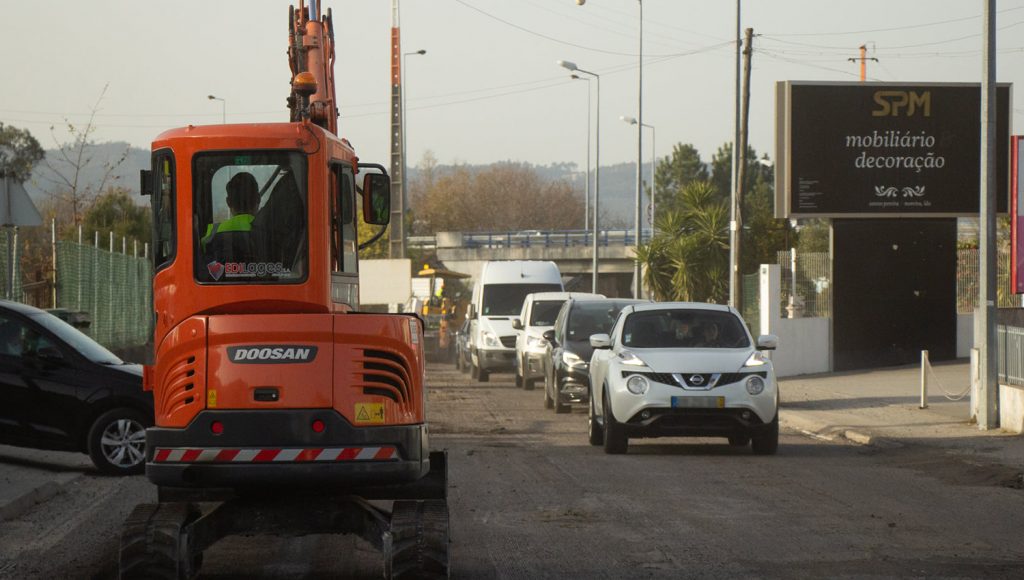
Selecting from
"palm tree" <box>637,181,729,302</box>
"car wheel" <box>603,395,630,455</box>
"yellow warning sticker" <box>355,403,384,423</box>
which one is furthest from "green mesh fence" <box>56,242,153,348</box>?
"palm tree" <box>637,181,729,302</box>

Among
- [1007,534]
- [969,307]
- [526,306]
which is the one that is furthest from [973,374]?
[969,307]

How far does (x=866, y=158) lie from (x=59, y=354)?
69.7 ft

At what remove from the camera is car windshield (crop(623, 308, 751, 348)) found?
17.1 meters

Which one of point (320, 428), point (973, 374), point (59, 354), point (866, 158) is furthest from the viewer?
point (866, 158)

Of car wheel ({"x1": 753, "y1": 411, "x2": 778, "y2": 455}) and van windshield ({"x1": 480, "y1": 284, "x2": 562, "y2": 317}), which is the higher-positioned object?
van windshield ({"x1": 480, "y1": 284, "x2": 562, "y2": 317})

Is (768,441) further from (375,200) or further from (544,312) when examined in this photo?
(544,312)

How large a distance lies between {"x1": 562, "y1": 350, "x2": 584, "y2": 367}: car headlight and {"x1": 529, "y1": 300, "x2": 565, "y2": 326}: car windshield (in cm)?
671

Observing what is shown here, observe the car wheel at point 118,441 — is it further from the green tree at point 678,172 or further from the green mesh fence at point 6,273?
the green tree at point 678,172

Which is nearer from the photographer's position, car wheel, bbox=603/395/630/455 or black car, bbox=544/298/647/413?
car wheel, bbox=603/395/630/455

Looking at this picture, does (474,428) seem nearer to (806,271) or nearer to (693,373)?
(693,373)

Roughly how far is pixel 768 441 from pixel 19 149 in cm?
7413

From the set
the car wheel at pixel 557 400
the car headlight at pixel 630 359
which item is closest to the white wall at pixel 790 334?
the car wheel at pixel 557 400

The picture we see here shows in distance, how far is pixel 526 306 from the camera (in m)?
29.2

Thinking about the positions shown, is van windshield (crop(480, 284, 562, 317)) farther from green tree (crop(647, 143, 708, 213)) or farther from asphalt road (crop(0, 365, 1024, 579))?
green tree (crop(647, 143, 708, 213))
